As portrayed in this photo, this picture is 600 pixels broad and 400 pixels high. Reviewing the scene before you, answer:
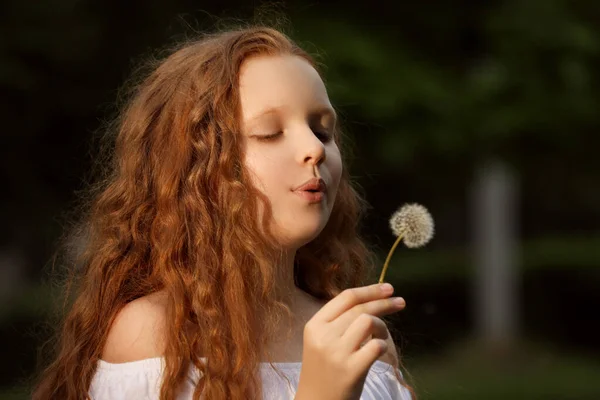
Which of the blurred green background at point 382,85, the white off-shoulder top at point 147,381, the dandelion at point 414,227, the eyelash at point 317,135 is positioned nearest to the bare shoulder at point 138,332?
the white off-shoulder top at point 147,381

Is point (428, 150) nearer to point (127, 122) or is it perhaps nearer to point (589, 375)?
point (127, 122)

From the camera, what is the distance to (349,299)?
1751 mm

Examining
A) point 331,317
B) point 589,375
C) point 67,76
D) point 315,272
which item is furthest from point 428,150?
point 589,375

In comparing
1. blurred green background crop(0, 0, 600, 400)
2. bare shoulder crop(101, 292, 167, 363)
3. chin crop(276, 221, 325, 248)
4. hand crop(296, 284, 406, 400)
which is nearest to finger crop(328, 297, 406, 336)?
hand crop(296, 284, 406, 400)

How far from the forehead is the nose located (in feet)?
0.26

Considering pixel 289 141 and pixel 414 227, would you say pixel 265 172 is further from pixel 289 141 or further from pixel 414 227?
pixel 414 227

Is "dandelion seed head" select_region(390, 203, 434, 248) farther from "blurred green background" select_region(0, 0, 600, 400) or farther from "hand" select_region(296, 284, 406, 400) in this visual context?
"blurred green background" select_region(0, 0, 600, 400)

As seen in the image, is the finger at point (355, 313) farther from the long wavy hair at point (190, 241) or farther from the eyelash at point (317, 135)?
the eyelash at point (317, 135)

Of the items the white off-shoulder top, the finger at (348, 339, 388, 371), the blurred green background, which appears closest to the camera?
the finger at (348, 339, 388, 371)

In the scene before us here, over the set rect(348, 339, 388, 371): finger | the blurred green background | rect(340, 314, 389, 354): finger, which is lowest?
the blurred green background

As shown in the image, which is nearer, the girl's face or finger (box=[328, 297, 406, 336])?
finger (box=[328, 297, 406, 336])

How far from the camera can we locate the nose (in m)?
1.98

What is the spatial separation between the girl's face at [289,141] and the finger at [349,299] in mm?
268

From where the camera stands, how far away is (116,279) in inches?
83.0
